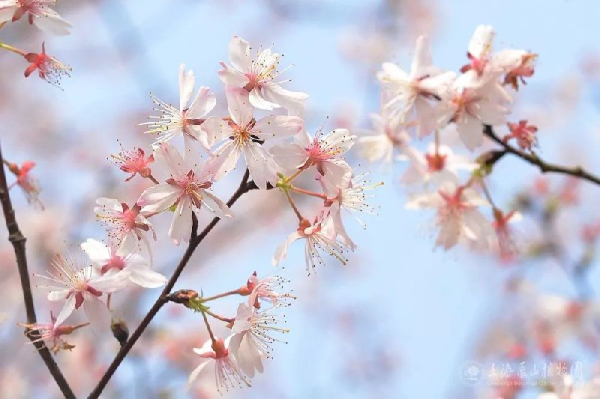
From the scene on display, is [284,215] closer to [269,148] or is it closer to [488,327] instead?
[488,327]

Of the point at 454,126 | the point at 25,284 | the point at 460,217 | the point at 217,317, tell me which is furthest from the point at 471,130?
the point at 25,284

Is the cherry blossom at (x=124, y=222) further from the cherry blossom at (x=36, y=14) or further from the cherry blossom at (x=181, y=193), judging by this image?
the cherry blossom at (x=36, y=14)

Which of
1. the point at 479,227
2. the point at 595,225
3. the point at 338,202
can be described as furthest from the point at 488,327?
the point at 338,202

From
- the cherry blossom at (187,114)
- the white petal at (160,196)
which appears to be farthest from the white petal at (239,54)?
the white petal at (160,196)

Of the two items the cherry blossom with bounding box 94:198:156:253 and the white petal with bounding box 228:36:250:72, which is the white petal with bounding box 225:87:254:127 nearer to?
the white petal with bounding box 228:36:250:72

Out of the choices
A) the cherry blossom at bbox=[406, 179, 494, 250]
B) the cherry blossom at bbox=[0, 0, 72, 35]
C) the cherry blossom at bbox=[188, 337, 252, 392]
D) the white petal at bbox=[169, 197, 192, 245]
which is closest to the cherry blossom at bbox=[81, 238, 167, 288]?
the white petal at bbox=[169, 197, 192, 245]

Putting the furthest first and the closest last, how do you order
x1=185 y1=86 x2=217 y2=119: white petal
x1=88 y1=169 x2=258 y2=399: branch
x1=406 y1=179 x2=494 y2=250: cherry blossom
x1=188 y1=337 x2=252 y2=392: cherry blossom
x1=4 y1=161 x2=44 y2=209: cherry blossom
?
x1=406 y1=179 x2=494 y2=250: cherry blossom → x1=4 y1=161 x2=44 y2=209: cherry blossom → x1=188 y1=337 x2=252 y2=392: cherry blossom → x1=185 y1=86 x2=217 y2=119: white petal → x1=88 y1=169 x2=258 y2=399: branch

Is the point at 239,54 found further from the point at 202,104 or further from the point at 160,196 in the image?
the point at 160,196
